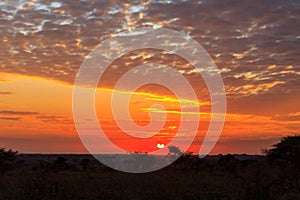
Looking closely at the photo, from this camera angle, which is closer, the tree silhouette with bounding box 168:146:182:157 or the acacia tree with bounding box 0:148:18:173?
the acacia tree with bounding box 0:148:18:173

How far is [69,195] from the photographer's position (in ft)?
59.9

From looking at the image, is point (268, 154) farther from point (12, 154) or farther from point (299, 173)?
point (12, 154)

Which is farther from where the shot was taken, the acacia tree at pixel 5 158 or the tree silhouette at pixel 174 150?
the tree silhouette at pixel 174 150

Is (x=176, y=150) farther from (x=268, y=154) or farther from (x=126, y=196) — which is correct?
(x=126, y=196)

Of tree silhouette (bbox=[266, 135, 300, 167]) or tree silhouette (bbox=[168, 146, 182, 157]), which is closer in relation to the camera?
tree silhouette (bbox=[266, 135, 300, 167])

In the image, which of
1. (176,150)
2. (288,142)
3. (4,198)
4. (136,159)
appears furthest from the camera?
(176,150)

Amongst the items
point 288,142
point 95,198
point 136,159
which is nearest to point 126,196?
point 95,198

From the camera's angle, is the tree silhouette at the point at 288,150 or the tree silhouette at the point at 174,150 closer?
the tree silhouette at the point at 288,150

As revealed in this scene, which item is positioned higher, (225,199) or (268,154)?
(268,154)

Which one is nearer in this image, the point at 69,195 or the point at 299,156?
the point at 69,195

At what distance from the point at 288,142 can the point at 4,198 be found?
2651 cm

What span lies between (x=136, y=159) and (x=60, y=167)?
10987 mm

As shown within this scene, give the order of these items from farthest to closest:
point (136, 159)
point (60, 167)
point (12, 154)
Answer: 1. point (136, 159)
2. point (60, 167)
3. point (12, 154)

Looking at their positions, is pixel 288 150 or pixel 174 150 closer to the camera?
pixel 288 150
